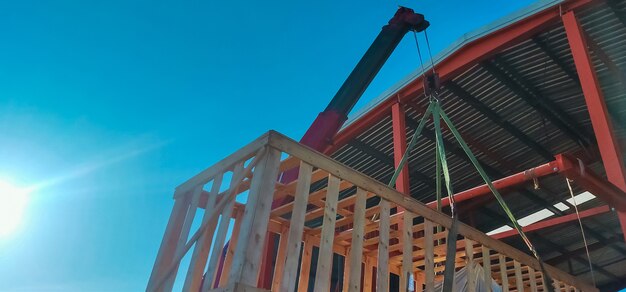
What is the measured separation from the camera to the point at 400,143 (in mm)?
10609

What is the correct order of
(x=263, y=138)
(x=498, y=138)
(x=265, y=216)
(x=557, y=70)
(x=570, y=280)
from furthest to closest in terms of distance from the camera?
(x=498, y=138)
(x=557, y=70)
(x=570, y=280)
(x=263, y=138)
(x=265, y=216)

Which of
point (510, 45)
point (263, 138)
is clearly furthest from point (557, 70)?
point (263, 138)

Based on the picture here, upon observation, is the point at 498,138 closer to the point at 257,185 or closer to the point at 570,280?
the point at 570,280

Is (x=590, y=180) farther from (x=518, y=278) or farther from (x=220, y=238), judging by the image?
(x=220, y=238)

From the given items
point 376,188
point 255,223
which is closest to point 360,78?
point 376,188

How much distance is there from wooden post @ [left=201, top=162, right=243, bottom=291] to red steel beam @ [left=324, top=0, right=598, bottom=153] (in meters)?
5.96

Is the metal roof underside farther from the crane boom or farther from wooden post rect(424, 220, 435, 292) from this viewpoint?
wooden post rect(424, 220, 435, 292)

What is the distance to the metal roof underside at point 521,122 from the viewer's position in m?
10.7

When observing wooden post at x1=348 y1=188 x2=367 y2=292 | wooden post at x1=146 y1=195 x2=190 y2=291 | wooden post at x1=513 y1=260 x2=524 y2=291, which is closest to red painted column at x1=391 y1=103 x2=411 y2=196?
wooden post at x1=513 y1=260 x2=524 y2=291

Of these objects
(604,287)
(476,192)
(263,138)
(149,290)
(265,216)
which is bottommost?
(149,290)

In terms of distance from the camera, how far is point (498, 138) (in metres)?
13.7

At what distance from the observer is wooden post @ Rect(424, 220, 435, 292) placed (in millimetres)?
4555

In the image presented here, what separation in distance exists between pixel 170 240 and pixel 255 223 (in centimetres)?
141

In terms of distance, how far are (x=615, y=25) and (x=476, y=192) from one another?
4.77m
